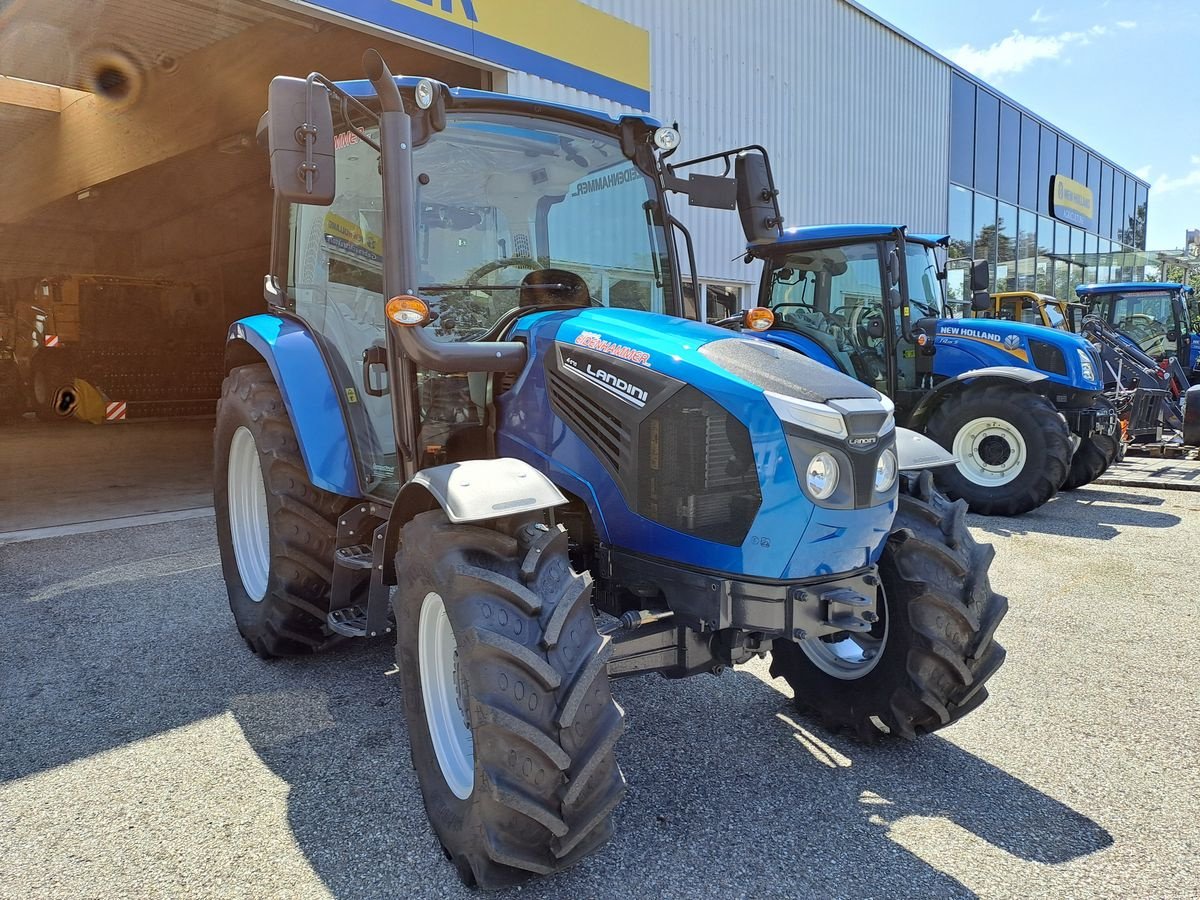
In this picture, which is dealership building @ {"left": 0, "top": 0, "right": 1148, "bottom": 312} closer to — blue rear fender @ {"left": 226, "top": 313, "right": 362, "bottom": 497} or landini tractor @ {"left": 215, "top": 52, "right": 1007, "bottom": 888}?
blue rear fender @ {"left": 226, "top": 313, "right": 362, "bottom": 497}

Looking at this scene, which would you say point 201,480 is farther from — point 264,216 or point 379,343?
point 264,216

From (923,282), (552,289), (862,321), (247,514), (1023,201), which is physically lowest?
(247,514)

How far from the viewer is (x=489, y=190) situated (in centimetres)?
281

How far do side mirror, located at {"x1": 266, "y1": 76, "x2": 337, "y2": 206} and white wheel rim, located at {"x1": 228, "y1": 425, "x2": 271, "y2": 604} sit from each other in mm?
1858

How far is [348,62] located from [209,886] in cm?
887

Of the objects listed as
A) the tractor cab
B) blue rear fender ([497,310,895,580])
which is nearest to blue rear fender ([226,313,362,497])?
blue rear fender ([497,310,895,580])

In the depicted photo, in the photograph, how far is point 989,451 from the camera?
22.4 feet

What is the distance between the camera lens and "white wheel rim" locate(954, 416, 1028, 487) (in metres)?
6.69

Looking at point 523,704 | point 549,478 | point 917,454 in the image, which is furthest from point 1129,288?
point 523,704

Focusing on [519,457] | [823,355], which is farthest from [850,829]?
[823,355]

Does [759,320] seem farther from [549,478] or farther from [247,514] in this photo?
[247,514]

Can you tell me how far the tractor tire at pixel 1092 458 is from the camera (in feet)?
24.2

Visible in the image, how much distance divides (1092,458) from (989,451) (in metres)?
1.44

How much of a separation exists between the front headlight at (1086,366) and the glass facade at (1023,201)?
9.30 meters
